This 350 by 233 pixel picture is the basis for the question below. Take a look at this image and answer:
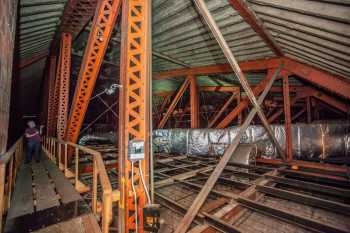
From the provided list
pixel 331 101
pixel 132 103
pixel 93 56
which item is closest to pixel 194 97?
pixel 93 56

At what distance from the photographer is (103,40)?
5926mm

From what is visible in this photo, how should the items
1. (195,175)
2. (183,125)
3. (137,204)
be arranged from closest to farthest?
(137,204) → (195,175) → (183,125)

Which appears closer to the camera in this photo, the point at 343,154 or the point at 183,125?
the point at 343,154

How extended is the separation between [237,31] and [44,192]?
25.1ft

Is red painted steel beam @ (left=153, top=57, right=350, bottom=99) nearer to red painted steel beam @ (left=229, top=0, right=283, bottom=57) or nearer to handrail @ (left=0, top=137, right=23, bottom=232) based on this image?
red painted steel beam @ (left=229, top=0, right=283, bottom=57)

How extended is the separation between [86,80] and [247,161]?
684 centimetres

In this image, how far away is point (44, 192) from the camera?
4.71 meters

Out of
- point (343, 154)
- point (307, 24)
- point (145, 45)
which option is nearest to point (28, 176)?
point (145, 45)

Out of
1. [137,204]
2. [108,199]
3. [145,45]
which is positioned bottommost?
[137,204]

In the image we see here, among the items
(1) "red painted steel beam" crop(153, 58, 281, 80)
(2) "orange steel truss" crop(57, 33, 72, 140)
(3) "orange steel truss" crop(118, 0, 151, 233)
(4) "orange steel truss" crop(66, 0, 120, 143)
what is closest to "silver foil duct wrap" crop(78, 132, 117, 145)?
(2) "orange steel truss" crop(57, 33, 72, 140)

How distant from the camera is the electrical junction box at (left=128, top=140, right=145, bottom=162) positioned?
3.16m

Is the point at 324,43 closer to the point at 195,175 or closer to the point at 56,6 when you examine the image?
the point at 195,175

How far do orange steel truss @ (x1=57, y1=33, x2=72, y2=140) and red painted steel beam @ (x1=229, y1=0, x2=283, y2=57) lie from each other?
26.8 feet

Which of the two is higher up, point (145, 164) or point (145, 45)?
point (145, 45)
